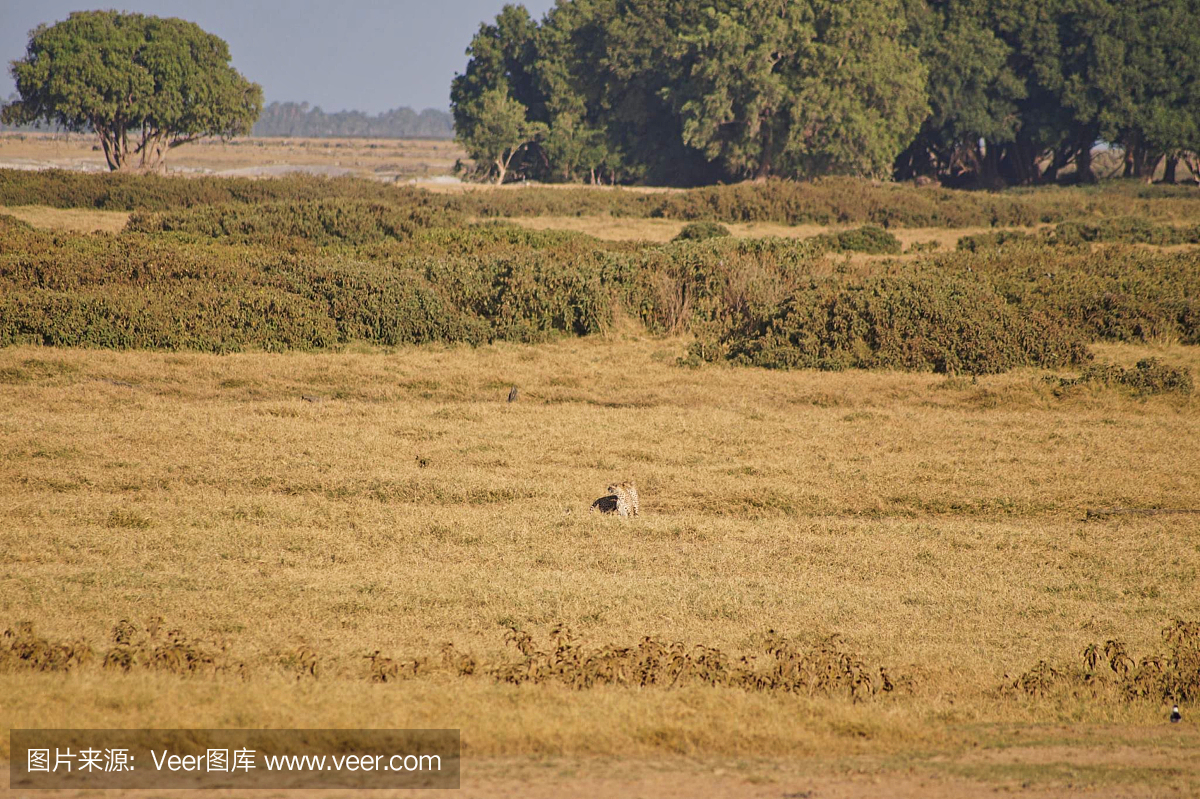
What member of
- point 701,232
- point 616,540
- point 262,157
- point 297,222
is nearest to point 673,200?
point 701,232

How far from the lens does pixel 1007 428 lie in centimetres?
1312

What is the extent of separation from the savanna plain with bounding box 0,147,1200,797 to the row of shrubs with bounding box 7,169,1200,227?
15412 millimetres

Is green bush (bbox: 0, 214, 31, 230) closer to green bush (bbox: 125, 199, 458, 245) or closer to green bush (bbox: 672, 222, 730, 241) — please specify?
green bush (bbox: 125, 199, 458, 245)

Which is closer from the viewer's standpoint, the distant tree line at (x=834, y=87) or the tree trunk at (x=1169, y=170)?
the distant tree line at (x=834, y=87)

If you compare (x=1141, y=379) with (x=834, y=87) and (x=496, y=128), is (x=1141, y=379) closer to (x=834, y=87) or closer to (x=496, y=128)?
(x=834, y=87)

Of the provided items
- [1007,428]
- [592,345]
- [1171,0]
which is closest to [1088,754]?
[1007,428]

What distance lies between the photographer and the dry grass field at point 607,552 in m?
5.26

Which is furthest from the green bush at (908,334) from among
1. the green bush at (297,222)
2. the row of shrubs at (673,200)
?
the row of shrubs at (673,200)

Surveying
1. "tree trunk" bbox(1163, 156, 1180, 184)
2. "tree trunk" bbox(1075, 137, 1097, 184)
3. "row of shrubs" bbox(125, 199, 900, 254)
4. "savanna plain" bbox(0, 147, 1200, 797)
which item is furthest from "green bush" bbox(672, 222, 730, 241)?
"tree trunk" bbox(1163, 156, 1180, 184)

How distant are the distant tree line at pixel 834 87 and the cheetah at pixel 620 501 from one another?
39778 millimetres

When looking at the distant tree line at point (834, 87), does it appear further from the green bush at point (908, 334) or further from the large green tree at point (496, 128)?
the green bush at point (908, 334)

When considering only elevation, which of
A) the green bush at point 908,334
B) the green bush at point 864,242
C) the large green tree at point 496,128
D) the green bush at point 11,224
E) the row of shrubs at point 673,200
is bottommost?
the green bush at point 908,334

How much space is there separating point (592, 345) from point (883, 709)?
1184 cm

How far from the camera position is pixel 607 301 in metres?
18.2
